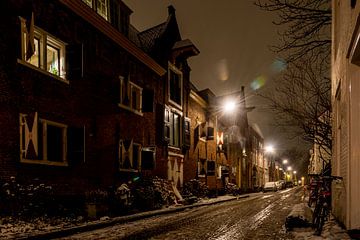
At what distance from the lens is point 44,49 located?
39.9 ft

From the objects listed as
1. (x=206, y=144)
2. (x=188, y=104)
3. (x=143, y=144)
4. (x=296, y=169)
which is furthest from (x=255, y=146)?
(x=296, y=169)

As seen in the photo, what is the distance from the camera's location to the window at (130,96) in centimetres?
1738

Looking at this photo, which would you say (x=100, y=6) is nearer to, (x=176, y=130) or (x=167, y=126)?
(x=167, y=126)

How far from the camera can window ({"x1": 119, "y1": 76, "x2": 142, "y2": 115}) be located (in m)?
17.4

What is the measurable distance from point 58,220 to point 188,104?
55.1 feet

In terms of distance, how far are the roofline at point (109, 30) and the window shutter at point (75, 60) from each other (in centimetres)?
159

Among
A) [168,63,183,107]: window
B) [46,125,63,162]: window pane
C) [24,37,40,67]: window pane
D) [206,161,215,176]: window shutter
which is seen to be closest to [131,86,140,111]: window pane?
[168,63,183,107]: window

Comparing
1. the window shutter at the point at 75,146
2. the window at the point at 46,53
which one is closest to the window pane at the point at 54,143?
the window shutter at the point at 75,146

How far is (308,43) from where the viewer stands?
11938 mm

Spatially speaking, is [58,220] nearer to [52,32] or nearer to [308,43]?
[52,32]

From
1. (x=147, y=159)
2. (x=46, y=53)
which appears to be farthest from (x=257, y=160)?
(x=46, y=53)

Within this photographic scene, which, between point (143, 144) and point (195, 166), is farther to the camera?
point (195, 166)

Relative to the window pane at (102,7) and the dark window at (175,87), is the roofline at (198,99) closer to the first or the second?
the dark window at (175,87)

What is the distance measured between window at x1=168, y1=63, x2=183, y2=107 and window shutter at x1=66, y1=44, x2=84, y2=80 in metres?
11.0
